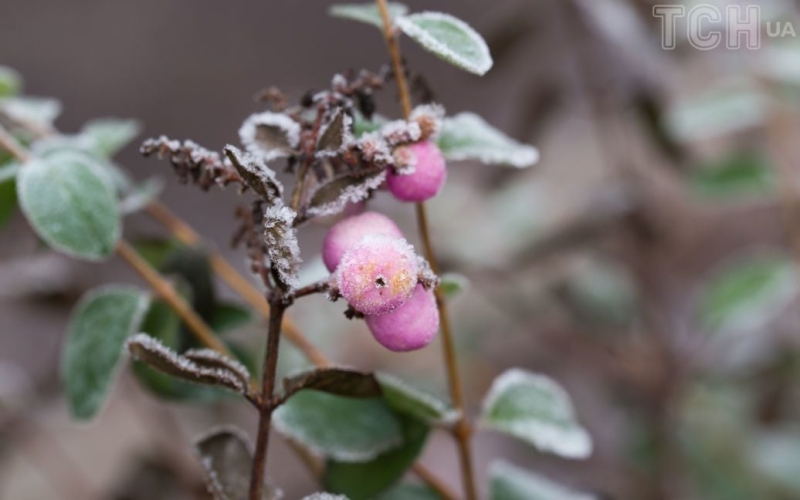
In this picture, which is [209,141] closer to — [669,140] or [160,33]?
[160,33]

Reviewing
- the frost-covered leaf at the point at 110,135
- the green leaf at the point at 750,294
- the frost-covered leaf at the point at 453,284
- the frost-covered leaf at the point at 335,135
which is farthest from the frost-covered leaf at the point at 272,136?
the green leaf at the point at 750,294

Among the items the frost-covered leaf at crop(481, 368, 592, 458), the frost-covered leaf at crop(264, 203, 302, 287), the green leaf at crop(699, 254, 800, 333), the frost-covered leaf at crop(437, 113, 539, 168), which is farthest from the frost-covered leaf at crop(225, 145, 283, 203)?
the green leaf at crop(699, 254, 800, 333)

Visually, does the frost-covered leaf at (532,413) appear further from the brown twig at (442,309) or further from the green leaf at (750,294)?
the green leaf at (750,294)

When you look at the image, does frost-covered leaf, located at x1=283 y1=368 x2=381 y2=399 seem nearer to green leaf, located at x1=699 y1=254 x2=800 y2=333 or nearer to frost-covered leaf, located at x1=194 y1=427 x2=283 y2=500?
frost-covered leaf, located at x1=194 y1=427 x2=283 y2=500

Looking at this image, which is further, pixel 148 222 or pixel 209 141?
pixel 209 141

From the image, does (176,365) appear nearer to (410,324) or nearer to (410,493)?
(410,324)

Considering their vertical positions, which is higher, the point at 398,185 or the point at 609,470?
the point at 609,470

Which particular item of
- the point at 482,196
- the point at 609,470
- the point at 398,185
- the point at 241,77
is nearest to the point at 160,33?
the point at 241,77
